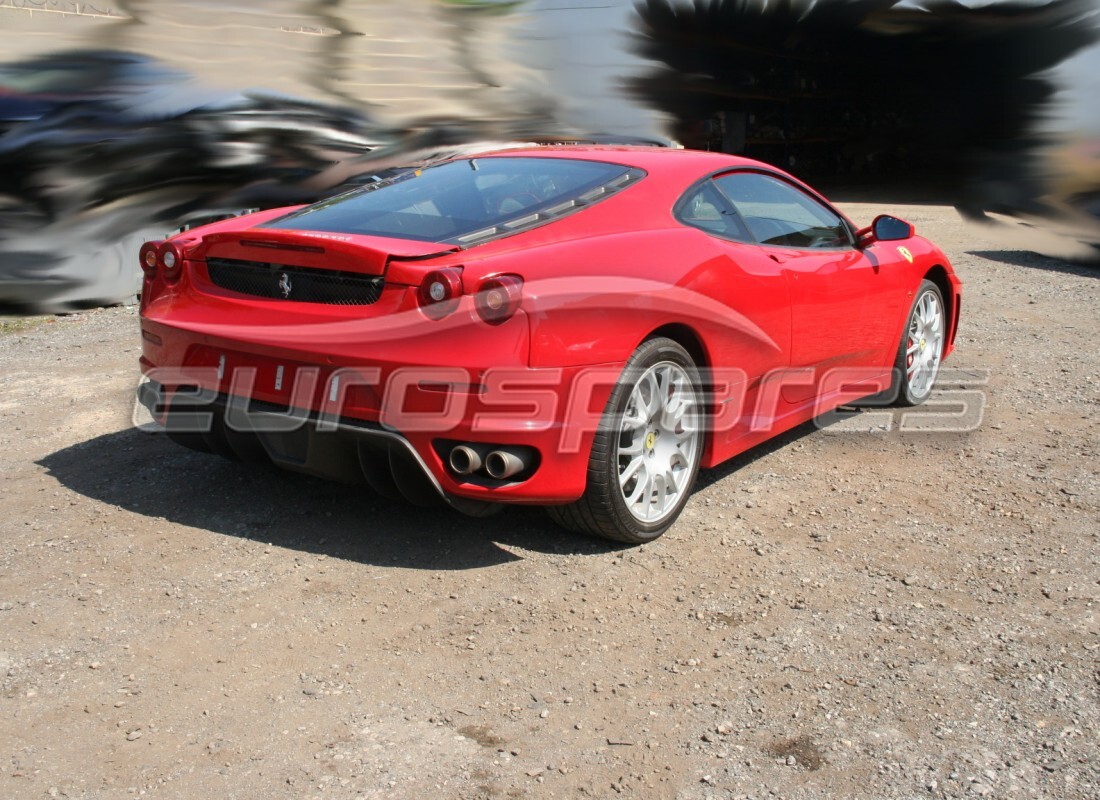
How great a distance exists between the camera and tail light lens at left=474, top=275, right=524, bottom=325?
134 inches

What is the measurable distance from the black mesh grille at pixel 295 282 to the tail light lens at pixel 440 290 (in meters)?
0.17

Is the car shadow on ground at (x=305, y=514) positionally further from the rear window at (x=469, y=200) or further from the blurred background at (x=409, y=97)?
the blurred background at (x=409, y=97)

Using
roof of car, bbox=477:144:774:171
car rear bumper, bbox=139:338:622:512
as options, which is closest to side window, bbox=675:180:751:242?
roof of car, bbox=477:144:774:171

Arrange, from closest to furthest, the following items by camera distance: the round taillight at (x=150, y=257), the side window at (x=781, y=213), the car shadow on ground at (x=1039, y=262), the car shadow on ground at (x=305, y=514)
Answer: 1. the car shadow on ground at (x=305, y=514)
2. the round taillight at (x=150, y=257)
3. the side window at (x=781, y=213)
4. the car shadow on ground at (x=1039, y=262)

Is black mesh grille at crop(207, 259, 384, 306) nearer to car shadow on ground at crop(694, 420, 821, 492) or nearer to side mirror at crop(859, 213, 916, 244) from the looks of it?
car shadow on ground at crop(694, 420, 821, 492)

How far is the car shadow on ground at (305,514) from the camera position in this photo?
12.9 ft

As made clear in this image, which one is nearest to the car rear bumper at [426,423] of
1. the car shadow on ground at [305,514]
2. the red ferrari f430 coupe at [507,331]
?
the red ferrari f430 coupe at [507,331]

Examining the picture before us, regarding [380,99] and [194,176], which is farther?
[380,99]

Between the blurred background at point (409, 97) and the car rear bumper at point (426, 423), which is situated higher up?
the blurred background at point (409, 97)

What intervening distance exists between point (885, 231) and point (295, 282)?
2.94 m

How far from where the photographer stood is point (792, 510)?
445 centimetres

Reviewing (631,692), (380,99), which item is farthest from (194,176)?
(631,692)

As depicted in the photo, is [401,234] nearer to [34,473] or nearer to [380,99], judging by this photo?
[34,473]

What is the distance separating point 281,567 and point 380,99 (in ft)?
23.0
